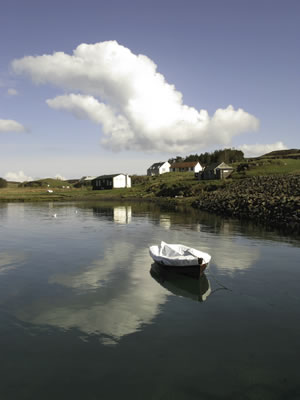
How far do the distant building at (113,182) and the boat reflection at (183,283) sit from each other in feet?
416

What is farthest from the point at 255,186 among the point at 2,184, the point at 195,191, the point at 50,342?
the point at 2,184

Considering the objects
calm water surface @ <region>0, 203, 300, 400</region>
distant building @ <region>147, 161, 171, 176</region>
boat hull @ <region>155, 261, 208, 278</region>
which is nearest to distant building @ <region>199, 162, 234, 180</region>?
distant building @ <region>147, 161, 171, 176</region>

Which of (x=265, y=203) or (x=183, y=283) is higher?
(x=265, y=203)

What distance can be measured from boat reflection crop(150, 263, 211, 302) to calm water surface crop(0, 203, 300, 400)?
0.41 feet

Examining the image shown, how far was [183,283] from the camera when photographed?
854 inches

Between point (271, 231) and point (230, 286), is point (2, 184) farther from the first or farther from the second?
point (230, 286)

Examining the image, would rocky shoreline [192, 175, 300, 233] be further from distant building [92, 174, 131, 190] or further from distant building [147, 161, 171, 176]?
distant building [147, 161, 171, 176]

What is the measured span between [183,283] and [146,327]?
715 centimetres

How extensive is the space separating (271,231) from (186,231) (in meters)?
11.9

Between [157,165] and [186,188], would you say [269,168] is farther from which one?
[157,165]

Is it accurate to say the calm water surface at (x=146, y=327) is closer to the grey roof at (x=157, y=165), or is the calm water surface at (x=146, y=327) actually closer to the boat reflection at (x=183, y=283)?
the boat reflection at (x=183, y=283)

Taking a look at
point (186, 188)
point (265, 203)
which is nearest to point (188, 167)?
point (186, 188)

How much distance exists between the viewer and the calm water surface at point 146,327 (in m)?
10.8

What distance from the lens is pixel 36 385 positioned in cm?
1075
